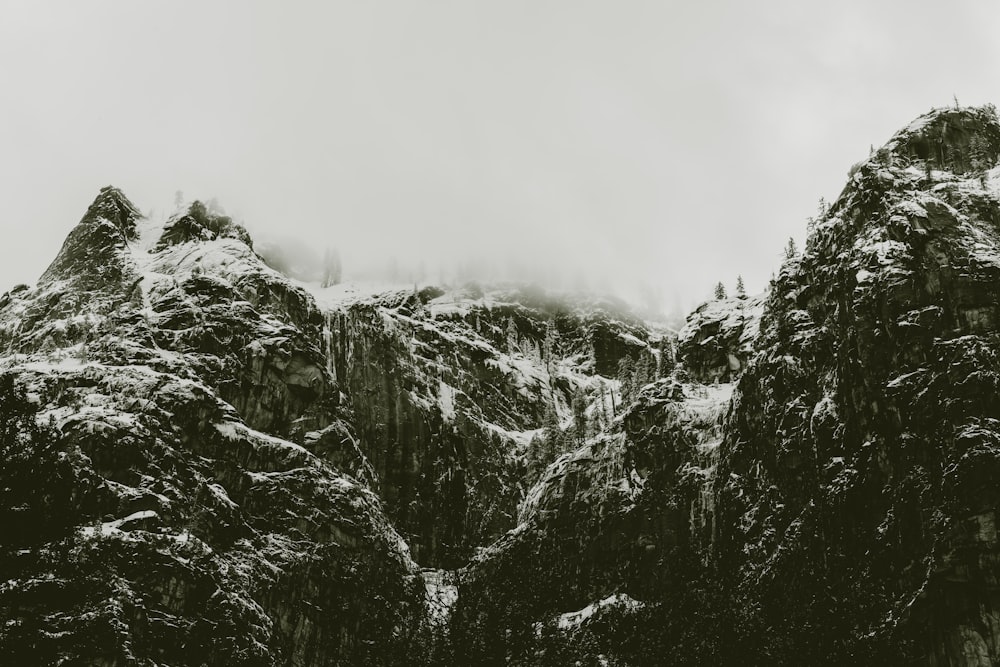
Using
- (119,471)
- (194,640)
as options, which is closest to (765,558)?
(194,640)

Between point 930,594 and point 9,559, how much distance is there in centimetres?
7468

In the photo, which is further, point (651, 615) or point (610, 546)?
point (610, 546)

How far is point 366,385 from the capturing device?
16700cm

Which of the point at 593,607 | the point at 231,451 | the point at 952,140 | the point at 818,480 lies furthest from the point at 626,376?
the point at 818,480

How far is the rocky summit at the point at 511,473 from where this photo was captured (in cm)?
10588

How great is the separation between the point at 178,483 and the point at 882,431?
227 feet

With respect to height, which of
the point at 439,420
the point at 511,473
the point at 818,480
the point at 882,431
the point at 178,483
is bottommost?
the point at 818,480

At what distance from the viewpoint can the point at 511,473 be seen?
168625mm

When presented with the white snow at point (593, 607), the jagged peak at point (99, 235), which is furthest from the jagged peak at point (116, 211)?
the white snow at point (593, 607)

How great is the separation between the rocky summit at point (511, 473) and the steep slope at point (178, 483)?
1.11 ft

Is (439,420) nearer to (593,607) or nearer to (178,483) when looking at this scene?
(593,607)

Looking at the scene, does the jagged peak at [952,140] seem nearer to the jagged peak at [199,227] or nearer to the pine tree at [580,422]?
the pine tree at [580,422]

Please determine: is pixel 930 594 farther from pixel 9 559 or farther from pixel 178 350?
pixel 178 350

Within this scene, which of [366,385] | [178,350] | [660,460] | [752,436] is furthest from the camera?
[366,385]
